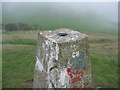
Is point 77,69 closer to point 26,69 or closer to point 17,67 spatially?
point 26,69

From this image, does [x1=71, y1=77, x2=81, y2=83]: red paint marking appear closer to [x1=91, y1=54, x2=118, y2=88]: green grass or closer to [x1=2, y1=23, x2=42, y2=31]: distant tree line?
[x1=91, y1=54, x2=118, y2=88]: green grass

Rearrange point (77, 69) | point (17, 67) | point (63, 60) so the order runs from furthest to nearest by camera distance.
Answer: point (17, 67), point (77, 69), point (63, 60)

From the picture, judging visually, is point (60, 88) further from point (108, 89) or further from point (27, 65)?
point (27, 65)

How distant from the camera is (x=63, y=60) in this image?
7.41m

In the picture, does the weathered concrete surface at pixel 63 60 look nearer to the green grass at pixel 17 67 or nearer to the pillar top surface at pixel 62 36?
the pillar top surface at pixel 62 36

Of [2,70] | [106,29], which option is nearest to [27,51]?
[2,70]

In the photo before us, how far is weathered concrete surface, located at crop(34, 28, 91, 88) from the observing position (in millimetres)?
7414

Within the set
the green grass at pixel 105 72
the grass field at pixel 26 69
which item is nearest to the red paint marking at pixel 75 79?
the grass field at pixel 26 69

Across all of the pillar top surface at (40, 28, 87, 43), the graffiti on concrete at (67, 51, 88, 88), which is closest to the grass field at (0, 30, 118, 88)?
the graffiti on concrete at (67, 51, 88, 88)

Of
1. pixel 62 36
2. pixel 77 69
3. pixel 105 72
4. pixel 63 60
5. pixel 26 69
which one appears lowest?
pixel 105 72

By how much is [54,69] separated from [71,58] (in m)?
0.65

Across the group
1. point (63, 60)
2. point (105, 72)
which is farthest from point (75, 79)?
point (105, 72)

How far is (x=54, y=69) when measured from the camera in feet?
24.4

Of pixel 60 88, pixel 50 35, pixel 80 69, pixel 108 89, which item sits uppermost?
pixel 50 35
